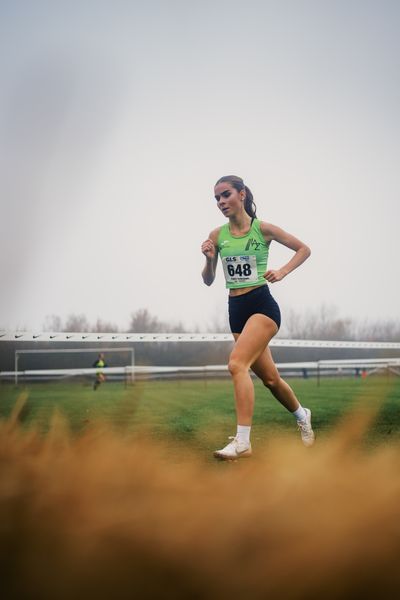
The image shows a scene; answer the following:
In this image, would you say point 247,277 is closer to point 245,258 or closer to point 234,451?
point 245,258

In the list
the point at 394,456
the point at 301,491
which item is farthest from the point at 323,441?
the point at 301,491

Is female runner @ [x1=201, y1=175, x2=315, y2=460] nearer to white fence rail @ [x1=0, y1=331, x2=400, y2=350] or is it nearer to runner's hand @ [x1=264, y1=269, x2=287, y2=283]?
runner's hand @ [x1=264, y1=269, x2=287, y2=283]

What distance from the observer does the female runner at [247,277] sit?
9.17 ft

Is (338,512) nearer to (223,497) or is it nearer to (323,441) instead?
(223,497)

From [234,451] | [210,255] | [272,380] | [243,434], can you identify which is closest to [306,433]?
[272,380]

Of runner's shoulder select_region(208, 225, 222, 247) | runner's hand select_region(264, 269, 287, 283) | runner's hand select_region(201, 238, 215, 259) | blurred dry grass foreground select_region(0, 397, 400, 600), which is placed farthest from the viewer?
runner's shoulder select_region(208, 225, 222, 247)

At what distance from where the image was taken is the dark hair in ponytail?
296 cm

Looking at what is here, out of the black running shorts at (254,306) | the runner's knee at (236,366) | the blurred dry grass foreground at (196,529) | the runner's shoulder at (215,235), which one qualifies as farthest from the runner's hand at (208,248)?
the blurred dry grass foreground at (196,529)

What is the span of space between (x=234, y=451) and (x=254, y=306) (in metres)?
0.72

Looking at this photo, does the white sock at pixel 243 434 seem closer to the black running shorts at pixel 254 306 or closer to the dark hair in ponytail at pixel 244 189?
the black running shorts at pixel 254 306

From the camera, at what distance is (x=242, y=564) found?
111 centimetres

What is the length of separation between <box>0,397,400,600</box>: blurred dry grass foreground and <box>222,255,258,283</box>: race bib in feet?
3.50

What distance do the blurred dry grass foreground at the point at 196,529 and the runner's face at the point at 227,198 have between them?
1.35 m

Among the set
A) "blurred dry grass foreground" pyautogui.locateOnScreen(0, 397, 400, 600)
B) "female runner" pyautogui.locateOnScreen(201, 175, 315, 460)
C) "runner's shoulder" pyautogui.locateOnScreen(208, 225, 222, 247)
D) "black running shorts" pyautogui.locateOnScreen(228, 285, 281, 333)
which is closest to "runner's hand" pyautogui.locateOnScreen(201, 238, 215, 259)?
"female runner" pyautogui.locateOnScreen(201, 175, 315, 460)
